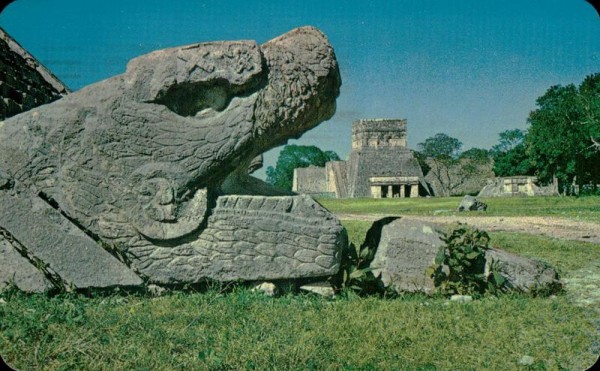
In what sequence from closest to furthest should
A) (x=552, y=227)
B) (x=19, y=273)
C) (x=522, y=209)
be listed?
(x=19, y=273) < (x=552, y=227) < (x=522, y=209)

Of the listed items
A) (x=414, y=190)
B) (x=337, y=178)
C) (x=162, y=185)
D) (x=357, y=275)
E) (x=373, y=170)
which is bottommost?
(x=357, y=275)

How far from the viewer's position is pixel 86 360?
3443 mm

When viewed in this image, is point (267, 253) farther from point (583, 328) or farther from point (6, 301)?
point (583, 328)

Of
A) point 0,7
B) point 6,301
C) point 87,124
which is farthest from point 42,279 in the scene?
point 0,7

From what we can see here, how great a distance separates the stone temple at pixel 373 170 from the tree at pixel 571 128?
14214 millimetres

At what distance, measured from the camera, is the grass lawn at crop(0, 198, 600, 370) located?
351 centimetres

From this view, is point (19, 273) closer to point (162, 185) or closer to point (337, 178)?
point (162, 185)

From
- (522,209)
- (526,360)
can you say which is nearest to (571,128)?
(522,209)

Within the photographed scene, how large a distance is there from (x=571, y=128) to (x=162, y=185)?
3297 cm

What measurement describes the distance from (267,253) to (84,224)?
1598mm

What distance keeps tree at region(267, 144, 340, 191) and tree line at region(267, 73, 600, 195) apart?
0.16 metres

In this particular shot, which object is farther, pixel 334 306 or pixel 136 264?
pixel 136 264

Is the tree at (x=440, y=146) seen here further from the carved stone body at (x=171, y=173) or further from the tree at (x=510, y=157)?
the carved stone body at (x=171, y=173)

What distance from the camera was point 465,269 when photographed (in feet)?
18.2
